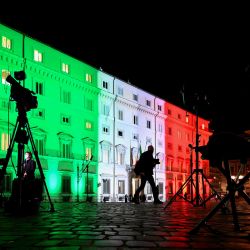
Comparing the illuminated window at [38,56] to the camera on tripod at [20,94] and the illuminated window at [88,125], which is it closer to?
the illuminated window at [88,125]

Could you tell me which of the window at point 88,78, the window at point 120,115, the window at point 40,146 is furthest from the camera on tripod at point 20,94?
the window at point 120,115

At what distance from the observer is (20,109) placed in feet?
28.1

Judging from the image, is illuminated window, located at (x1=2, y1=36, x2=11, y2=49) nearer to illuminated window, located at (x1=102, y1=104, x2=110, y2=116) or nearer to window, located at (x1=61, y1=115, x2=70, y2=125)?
window, located at (x1=61, y1=115, x2=70, y2=125)

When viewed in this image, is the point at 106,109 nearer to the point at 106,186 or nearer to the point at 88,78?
the point at 88,78

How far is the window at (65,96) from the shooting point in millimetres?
44481

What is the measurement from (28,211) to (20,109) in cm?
198

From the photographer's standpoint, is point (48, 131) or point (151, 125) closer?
point (48, 131)

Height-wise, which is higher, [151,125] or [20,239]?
[151,125]

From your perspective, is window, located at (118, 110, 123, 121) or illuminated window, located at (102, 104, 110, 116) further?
window, located at (118, 110, 123, 121)

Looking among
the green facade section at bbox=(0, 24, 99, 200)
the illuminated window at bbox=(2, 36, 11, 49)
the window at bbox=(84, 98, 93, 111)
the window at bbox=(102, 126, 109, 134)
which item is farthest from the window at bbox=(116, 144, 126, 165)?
the illuminated window at bbox=(2, 36, 11, 49)

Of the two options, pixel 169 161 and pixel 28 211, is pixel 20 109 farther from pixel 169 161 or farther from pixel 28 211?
pixel 169 161

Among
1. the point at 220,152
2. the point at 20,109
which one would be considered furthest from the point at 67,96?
the point at 220,152

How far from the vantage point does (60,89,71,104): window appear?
44.5 meters

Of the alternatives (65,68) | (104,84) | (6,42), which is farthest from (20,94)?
(104,84)
